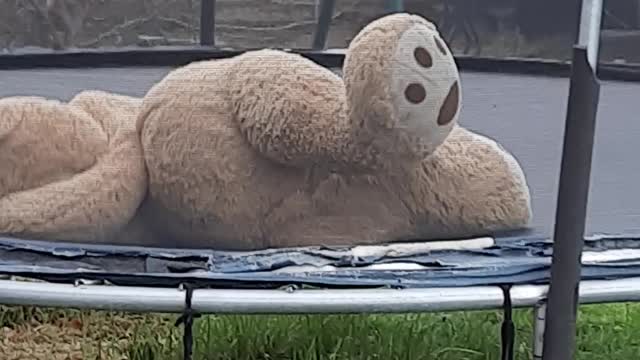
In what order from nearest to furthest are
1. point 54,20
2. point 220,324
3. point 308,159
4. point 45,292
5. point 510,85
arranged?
1. point 45,292
2. point 308,159
3. point 54,20
4. point 510,85
5. point 220,324

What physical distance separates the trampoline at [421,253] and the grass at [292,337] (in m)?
0.35

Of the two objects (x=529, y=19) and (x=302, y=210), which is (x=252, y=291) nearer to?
(x=302, y=210)

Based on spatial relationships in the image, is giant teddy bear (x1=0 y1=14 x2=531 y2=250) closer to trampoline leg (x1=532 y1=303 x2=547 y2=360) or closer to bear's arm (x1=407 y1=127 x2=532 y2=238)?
bear's arm (x1=407 y1=127 x2=532 y2=238)

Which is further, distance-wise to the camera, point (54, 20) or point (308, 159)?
point (54, 20)

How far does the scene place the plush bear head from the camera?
1365mm

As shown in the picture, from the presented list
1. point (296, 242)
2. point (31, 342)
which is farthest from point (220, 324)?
point (296, 242)

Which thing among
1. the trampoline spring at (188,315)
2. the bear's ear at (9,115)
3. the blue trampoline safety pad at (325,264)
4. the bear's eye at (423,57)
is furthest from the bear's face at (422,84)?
the bear's ear at (9,115)

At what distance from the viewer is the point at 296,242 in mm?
1450

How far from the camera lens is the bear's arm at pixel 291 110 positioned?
1416 millimetres

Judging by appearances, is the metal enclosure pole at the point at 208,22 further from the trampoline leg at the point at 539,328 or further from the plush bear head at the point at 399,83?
the trampoline leg at the point at 539,328

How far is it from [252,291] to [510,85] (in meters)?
0.60

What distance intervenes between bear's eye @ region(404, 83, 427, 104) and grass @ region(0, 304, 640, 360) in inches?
20.5

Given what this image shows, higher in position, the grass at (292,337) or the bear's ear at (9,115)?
the bear's ear at (9,115)

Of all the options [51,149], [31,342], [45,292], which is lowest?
[31,342]
